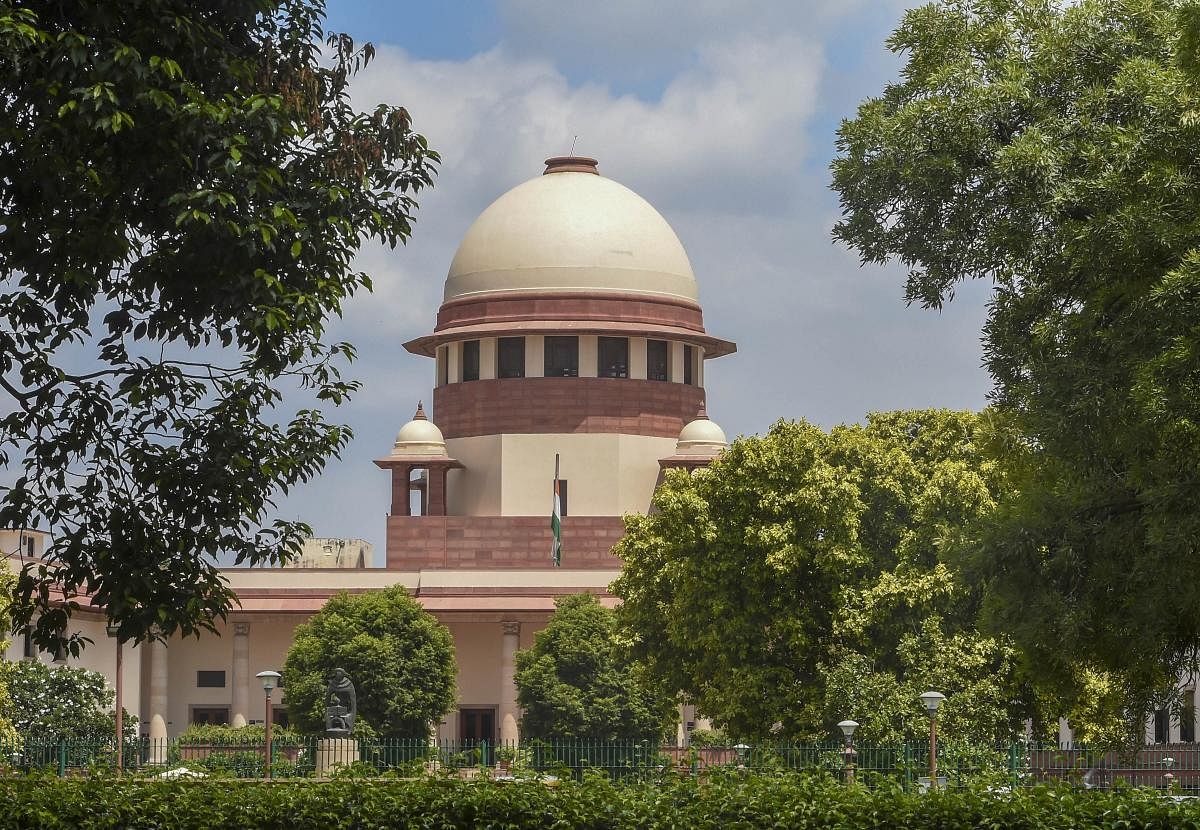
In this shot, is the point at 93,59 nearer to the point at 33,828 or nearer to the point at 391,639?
the point at 33,828

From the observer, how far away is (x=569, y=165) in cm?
7212

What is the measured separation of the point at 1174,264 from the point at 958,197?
123 inches

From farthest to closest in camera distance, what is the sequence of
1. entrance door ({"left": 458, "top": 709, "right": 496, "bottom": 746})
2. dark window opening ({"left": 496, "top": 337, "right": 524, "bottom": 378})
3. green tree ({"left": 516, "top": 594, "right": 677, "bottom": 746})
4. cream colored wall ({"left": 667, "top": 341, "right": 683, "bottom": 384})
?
cream colored wall ({"left": 667, "top": 341, "right": 683, "bottom": 384}) < dark window opening ({"left": 496, "top": 337, "right": 524, "bottom": 378}) < entrance door ({"left": 458, "top": 709, "right": 496, "bottom": 746}) < green tree ({"left": 516, "top": 594, "right": 677, "bottom": 746})

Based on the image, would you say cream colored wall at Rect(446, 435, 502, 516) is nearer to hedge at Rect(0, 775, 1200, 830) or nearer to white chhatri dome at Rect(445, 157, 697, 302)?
white chhatri dome at Rect(445, 157, 697, 302)

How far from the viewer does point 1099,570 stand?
21.2 m

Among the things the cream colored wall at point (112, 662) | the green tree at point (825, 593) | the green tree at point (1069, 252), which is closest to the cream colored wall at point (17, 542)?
the cream colored wall at point (112, 662)

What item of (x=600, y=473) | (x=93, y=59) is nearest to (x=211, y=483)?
(x=93, y=59)

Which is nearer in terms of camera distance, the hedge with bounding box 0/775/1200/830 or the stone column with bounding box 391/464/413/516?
the hedge with bounding box 0/775/1200/830

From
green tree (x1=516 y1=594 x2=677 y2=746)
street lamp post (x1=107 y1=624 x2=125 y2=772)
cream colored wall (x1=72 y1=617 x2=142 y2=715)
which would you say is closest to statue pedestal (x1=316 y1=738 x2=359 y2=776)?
street lamp post (x1=107 y1=624 x2=125 y2=772)

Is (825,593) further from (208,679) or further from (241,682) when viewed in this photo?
(208,679)

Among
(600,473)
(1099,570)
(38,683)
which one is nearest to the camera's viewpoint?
(1099,570)

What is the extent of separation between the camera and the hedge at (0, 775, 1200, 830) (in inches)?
590

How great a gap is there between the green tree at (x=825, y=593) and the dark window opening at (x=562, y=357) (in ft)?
84.0

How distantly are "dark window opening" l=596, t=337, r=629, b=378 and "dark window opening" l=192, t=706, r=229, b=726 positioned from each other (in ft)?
54.5
